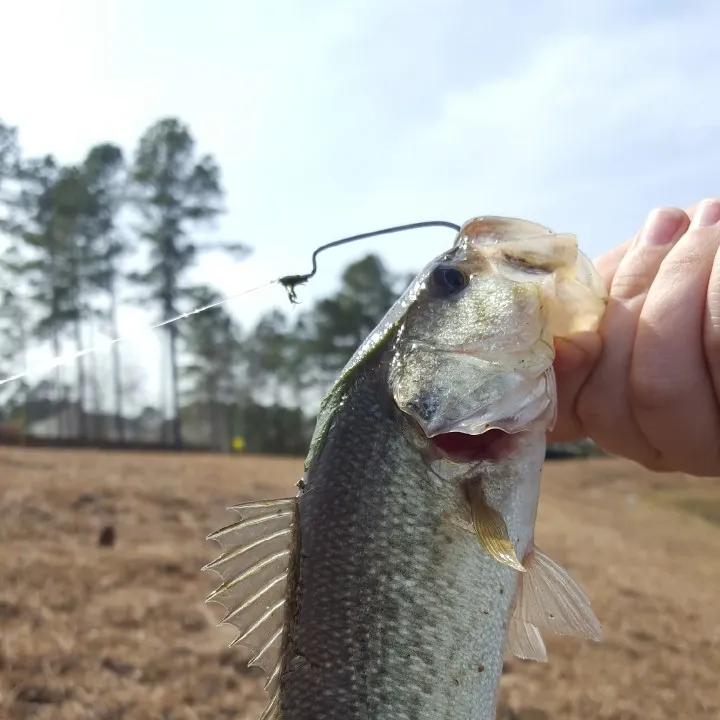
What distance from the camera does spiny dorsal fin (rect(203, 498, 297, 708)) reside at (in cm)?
163

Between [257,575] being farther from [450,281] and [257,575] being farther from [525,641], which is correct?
[450,281]

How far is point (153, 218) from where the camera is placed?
29719 mm

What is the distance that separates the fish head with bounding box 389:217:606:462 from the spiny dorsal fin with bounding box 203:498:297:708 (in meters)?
0.39

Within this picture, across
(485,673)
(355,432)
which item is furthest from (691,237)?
(485,673)

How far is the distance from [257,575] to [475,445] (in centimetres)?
55

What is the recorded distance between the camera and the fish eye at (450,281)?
1686 millimetres

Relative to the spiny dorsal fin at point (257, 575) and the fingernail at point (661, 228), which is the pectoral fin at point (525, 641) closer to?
the spiny dorsal fin at point (257, 575)

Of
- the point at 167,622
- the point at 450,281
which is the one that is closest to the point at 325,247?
the point at 450,281

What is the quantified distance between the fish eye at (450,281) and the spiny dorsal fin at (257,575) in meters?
0.58

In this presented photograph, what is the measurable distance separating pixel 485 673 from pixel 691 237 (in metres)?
1.07

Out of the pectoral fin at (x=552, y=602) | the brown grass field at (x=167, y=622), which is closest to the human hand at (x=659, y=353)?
the pectoral fin at (x=552, y=602)

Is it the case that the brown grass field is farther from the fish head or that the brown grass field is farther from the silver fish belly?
the fish head

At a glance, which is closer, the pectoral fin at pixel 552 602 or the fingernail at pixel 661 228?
the pectoral fin at pixel 552 602

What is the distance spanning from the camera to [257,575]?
5.39 ft
